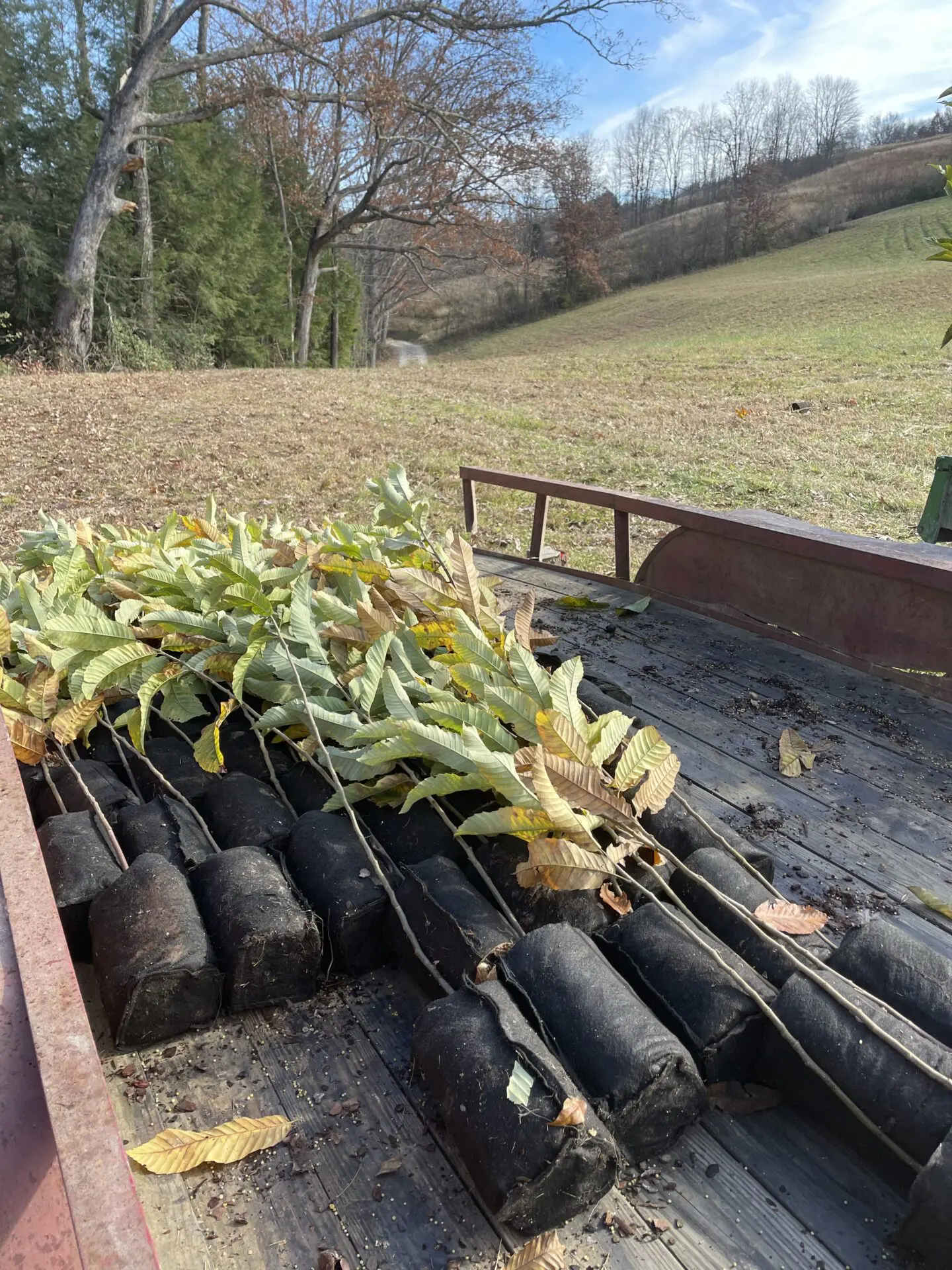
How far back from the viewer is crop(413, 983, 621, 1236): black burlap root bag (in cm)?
123

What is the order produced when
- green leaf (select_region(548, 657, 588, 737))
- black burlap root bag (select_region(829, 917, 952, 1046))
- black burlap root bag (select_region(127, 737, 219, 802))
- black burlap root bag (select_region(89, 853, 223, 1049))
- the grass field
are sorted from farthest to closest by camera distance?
1. the grass field
2. black burlap root bag (select_region(127, 737, 219, 802))
3. green leaf (select_region(548, 657, 588, 737))
4. black burlap root bag (select_region(89, 853, 223, 1049))
5. black burlap root bag (select_region(829, 917, 952, 1046))

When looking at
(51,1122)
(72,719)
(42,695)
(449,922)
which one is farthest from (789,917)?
(42,695)

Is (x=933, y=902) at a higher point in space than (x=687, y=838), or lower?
lower

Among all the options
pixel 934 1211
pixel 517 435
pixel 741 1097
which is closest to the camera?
pixel 934 1211

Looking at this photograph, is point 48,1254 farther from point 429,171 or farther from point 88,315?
point 429,171

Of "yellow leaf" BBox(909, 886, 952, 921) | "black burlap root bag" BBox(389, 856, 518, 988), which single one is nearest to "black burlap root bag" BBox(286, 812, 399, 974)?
"black burlap root bag" BBox(389, 856, 518, 988)

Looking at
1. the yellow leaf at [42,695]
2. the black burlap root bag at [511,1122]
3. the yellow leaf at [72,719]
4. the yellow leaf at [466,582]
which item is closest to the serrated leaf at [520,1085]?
the black burlap root bag at [511,1122]

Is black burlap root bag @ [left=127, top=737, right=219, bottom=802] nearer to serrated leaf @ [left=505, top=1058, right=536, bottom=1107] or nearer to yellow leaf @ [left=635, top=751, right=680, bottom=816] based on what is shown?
yellow leaf @ [left=635, top=751, right=680, bottom=816]

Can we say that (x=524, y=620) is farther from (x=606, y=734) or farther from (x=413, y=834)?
(x=413, y=834)

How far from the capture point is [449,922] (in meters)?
1.67

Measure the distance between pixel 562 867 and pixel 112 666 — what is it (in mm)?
1548

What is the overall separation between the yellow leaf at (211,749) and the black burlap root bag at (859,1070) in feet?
4.95

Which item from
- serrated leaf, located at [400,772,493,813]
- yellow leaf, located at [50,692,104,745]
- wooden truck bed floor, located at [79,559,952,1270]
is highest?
serrated leaf, located at [400,772,493,813]

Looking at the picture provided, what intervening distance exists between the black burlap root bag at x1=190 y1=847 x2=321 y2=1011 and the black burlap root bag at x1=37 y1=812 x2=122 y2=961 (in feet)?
0.82
